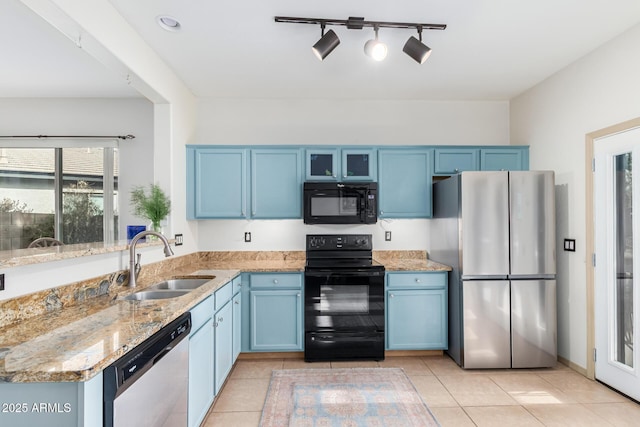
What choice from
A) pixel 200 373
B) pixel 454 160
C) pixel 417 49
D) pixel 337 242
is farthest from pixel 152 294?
pixel 454 160

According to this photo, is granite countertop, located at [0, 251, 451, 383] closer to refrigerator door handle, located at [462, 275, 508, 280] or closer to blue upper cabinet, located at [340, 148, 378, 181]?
blue upper cabinet, located at [340, 148, 378, 181]

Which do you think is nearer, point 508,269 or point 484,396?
point 484,396

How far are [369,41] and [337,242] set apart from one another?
79.5 inches

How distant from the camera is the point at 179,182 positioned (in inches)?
127

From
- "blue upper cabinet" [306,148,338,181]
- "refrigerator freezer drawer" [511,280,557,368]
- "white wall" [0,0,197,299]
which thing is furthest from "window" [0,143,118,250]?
"refrigerator freezer drawer" [511,280,557,368]

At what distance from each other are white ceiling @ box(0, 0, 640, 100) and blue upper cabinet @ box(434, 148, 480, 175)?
63 centimetres

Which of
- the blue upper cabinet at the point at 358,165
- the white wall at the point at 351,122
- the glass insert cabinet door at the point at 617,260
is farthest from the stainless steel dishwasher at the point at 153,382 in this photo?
the glass insert cabinet door at the point at 617,260

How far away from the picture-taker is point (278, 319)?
3.16m

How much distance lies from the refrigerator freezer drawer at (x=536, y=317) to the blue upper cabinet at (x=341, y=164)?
1673 mm

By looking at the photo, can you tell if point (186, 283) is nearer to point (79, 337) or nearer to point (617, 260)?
point (79, 337)

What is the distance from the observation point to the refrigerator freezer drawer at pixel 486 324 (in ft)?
9.71

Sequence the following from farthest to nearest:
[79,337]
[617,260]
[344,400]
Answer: [617,260]
[344,400]
[79,337]

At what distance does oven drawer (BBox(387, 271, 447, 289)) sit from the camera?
3.21 metres

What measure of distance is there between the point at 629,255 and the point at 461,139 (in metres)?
1.90
